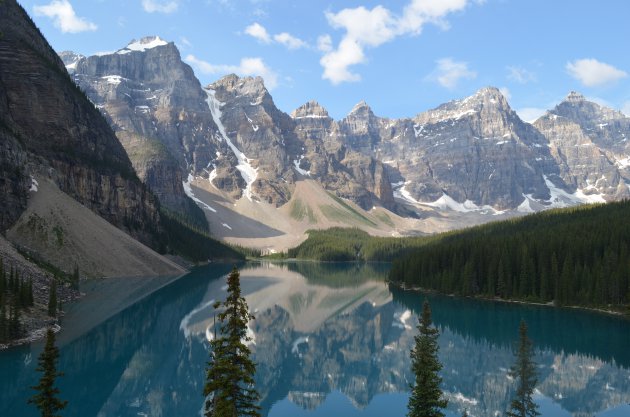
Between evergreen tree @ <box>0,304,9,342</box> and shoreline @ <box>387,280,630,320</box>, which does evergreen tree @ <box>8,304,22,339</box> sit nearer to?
evergreen tree @ <box>0,304,9,342</box>

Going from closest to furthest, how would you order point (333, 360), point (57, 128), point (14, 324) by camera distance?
1. point (14, 324)
2. point (333, 360)
3. point (57, 128)

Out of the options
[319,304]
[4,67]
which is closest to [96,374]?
[319,304]

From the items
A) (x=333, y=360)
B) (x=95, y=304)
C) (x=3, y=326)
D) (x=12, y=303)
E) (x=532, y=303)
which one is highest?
(x=12, y=303)

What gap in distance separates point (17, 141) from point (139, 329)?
75.8 meters

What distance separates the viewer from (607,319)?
77062 millimetres

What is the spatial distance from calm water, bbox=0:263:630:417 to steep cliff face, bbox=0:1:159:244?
76.3 metres

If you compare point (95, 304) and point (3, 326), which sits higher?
point (3, 326)

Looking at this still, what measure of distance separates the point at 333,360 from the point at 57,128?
136 metres

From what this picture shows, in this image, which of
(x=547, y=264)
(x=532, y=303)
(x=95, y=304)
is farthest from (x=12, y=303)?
(x=547, y=264)

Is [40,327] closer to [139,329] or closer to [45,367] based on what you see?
[139,329]

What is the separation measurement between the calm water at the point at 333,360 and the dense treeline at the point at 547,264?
7.63 m

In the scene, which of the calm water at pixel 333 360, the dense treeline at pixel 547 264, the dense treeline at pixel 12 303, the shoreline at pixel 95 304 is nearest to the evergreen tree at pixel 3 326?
the dense treeline at pixel 12 303

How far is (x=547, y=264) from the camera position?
96875mm

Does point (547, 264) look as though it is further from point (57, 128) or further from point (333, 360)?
point (57, 128)
